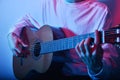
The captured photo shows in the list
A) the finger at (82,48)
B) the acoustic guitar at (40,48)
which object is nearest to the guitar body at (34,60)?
the acoustic guitar at (40,48)

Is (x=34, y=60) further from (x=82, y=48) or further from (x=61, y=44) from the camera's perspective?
(x=82, y=48)

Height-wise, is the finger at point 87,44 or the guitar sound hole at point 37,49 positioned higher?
the finger at point 87,44

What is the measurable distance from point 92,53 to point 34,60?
1.29 feet

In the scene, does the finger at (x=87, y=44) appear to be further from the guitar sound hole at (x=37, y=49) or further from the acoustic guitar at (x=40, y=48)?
the guitar sound hole at (x=37, y=49)

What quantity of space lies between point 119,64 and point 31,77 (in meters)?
0.50

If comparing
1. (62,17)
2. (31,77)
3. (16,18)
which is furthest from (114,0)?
(16,18)

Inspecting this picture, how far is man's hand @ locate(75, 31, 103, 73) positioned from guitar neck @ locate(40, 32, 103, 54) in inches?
1.0

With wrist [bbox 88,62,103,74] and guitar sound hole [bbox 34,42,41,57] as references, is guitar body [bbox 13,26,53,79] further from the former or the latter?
wrist [bbox 88,62,103,74]

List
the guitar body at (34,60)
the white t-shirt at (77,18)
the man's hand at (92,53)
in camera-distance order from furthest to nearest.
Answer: the guitar body at (34,60) < the white t-shirt at (77,18) < the man's hand at (92,53)

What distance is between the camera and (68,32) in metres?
1.16

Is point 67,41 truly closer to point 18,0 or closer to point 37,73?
point 37,73

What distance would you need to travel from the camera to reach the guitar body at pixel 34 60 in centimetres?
119

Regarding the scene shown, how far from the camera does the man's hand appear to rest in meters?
0.92

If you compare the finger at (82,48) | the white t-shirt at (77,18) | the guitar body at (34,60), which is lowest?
the guitar body at (34,60)
